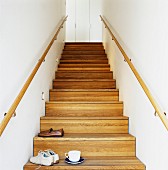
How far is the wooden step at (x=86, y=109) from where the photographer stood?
381 centimetres


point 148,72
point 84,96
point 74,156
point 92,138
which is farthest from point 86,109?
point 148,72

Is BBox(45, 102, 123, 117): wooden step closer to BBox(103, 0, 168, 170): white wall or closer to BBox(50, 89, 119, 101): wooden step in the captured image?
BBox(103, 0, 168, 170): white wall

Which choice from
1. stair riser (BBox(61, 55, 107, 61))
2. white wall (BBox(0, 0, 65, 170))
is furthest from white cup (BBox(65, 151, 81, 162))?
stair riser (BBox(61, 55, 107, 61))

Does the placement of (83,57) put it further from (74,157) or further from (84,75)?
(74,157)

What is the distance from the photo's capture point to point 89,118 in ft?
11.4

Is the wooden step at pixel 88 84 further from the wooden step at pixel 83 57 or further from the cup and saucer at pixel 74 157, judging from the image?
the cup and saucer at pixel 74 157

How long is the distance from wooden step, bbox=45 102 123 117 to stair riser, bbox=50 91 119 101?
40 cm

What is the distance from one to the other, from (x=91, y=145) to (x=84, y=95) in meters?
1.37

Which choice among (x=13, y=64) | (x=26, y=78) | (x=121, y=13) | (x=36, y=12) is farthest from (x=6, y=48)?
(x=121, y=13)

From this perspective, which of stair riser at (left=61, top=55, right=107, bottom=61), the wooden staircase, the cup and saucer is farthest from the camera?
stair riser at (left=61, top=55, right=107, bottom=61)

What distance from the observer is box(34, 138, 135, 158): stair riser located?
2979 millimetres

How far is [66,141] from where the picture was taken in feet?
9.82

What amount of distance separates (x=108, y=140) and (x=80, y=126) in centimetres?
50

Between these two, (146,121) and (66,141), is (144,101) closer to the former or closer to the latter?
(146,121)
